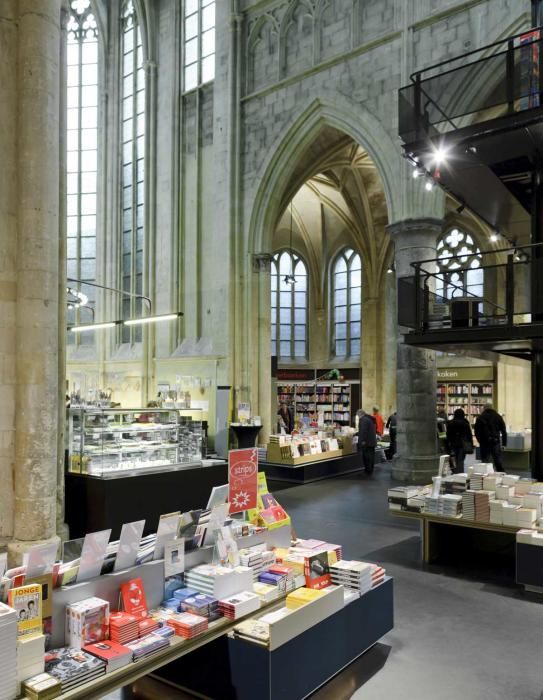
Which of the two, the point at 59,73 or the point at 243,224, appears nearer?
the point at 59,73

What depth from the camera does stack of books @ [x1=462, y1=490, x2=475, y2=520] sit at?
20.4 ft

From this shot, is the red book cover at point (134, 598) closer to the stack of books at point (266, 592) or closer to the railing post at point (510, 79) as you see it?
the stack of books at point (266, 592)

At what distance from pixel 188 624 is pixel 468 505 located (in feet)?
13.0

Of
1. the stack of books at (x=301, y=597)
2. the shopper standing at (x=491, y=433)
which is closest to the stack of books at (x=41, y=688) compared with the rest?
the stack of books at (x=301, y=597)

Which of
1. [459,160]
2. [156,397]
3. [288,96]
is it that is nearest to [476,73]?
[459,160]

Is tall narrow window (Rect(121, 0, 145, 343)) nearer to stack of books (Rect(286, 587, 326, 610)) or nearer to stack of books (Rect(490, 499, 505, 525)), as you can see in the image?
stack of books (Rect(490, 499, 505, 525))

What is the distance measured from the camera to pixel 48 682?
259 centimetres

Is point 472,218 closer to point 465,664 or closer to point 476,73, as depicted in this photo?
point 476,73

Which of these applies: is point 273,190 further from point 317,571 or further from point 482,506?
point 317,571

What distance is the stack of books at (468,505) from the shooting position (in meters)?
6.23

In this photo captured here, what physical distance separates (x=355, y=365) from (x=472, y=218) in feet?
23.0

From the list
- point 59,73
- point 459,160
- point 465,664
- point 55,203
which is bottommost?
point 465,664

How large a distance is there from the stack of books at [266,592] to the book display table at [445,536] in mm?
3082

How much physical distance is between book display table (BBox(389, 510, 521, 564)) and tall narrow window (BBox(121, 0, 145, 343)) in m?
13.8
